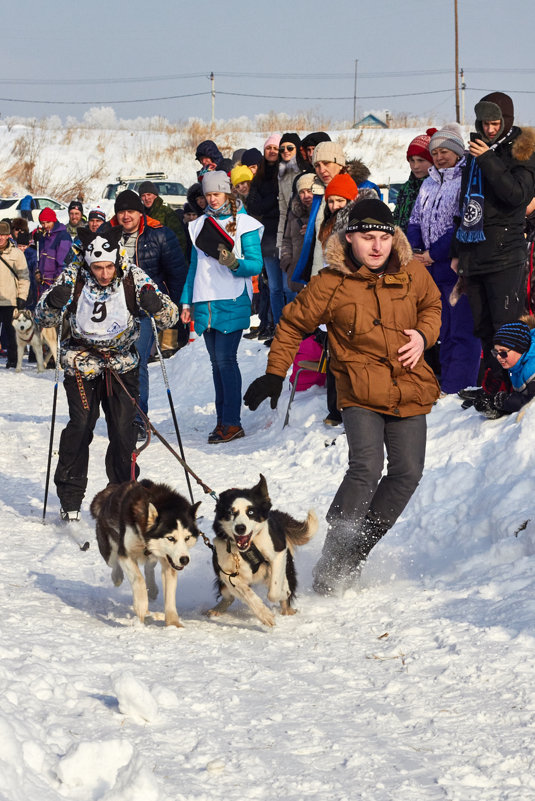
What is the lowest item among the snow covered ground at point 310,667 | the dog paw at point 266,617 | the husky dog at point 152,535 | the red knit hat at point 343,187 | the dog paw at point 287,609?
the dog paw at point 287,609

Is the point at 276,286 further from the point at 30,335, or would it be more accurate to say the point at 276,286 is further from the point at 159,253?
the point at 30,335

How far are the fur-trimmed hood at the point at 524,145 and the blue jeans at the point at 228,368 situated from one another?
3488 millimetres

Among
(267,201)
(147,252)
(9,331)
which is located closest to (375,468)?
→ (147,252)

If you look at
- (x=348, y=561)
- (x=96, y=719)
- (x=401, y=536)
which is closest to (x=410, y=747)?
(x=96, y=719)

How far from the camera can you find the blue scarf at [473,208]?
6.97 meters

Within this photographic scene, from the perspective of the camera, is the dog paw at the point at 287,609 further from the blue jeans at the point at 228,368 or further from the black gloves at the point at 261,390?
the blue jeans at the point at 228,368

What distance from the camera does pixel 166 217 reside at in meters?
13.6

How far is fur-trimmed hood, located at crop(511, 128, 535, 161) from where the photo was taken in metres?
6.72

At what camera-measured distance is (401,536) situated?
618 centimetres

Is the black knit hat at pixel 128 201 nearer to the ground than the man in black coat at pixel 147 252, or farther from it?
farther from it

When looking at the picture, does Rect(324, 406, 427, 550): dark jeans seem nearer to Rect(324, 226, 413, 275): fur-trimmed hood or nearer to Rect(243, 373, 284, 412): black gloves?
Rect(243, 373, 284, 412): black gloves

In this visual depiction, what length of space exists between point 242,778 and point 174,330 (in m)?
12.5

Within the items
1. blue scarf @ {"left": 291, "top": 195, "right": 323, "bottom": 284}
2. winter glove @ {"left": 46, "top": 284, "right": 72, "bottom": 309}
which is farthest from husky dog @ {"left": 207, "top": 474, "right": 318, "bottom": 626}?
blue scarf @ {"left": 291, "top": 195, "right": 323, "bottom": 284}

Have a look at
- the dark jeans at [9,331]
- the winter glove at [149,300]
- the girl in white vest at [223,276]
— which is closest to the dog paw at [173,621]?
the winter glove at [149,300]
